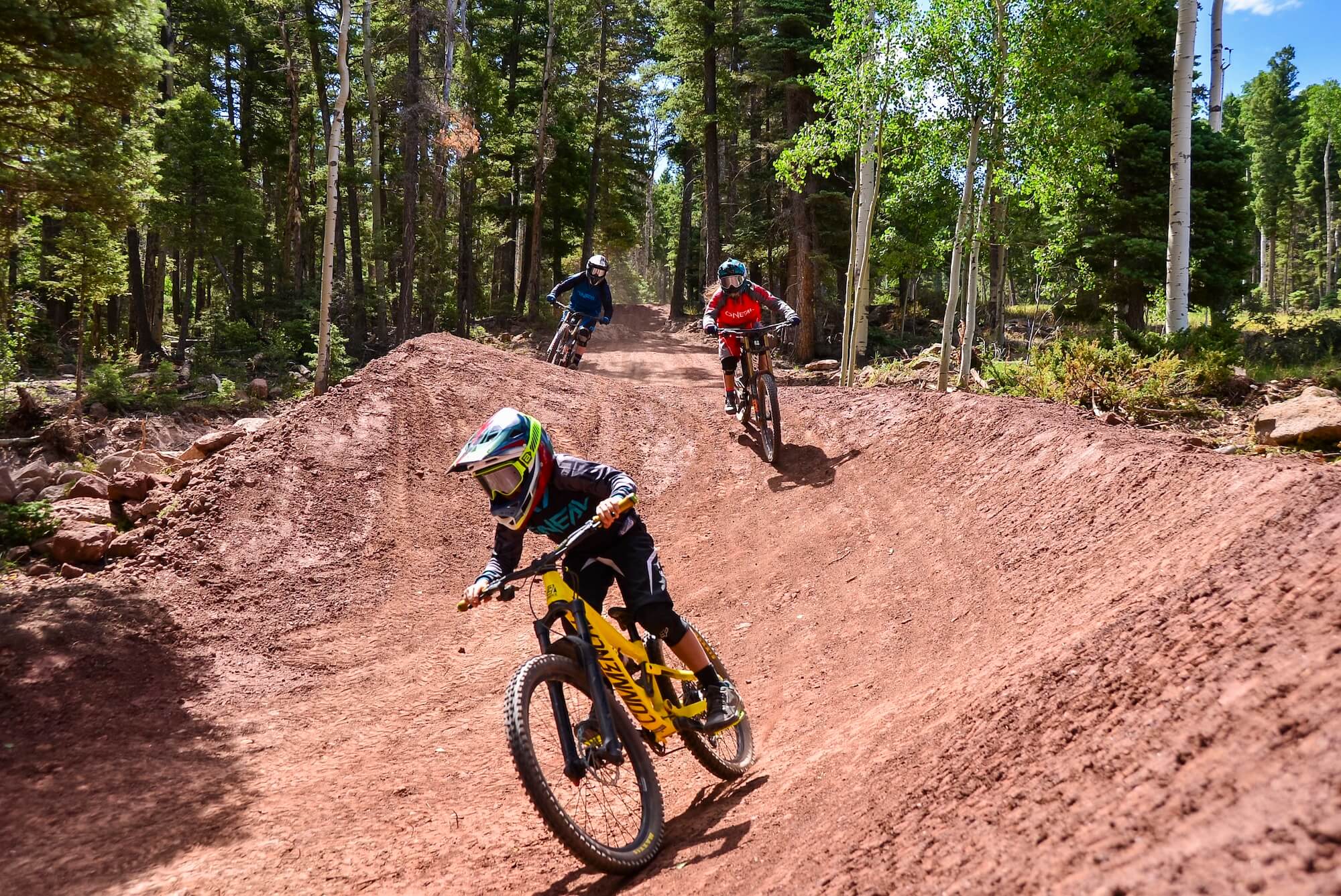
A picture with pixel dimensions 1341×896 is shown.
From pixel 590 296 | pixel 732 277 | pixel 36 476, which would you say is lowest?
pixel 36 476

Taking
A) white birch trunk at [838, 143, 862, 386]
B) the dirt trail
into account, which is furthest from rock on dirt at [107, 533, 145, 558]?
white birch trunk at [838, 143, 862, 386]

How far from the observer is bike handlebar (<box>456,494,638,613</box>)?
422 centimetres

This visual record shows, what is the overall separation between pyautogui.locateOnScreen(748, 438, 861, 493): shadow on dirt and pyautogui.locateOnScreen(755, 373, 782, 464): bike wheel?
20 cm

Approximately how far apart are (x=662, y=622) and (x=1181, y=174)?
40.7 ft

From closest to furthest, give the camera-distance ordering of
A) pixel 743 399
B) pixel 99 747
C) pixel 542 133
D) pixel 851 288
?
pixel 99 747, pixel 743 399, pixel 851 288, pixel 542 133

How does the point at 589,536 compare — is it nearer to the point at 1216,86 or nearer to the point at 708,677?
the point at 708,677

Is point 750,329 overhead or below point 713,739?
overhead

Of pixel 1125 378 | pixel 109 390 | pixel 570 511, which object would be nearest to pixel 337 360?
pixel 109 390

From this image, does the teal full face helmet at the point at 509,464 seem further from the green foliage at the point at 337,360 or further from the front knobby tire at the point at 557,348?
the green foliage at the point at 337,360

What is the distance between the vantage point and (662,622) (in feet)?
15.9

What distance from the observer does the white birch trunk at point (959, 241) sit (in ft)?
43.1

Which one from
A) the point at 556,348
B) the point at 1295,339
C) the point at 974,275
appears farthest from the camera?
the point at 1295,339

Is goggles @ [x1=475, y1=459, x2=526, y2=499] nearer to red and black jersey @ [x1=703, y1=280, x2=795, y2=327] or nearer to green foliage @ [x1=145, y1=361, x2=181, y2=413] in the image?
red and black jersey @ [x1=703, y1=280, x2=795, y2=327]

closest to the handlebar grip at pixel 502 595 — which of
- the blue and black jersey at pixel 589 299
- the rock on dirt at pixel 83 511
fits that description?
the rock on dirt at pixel 83 511
